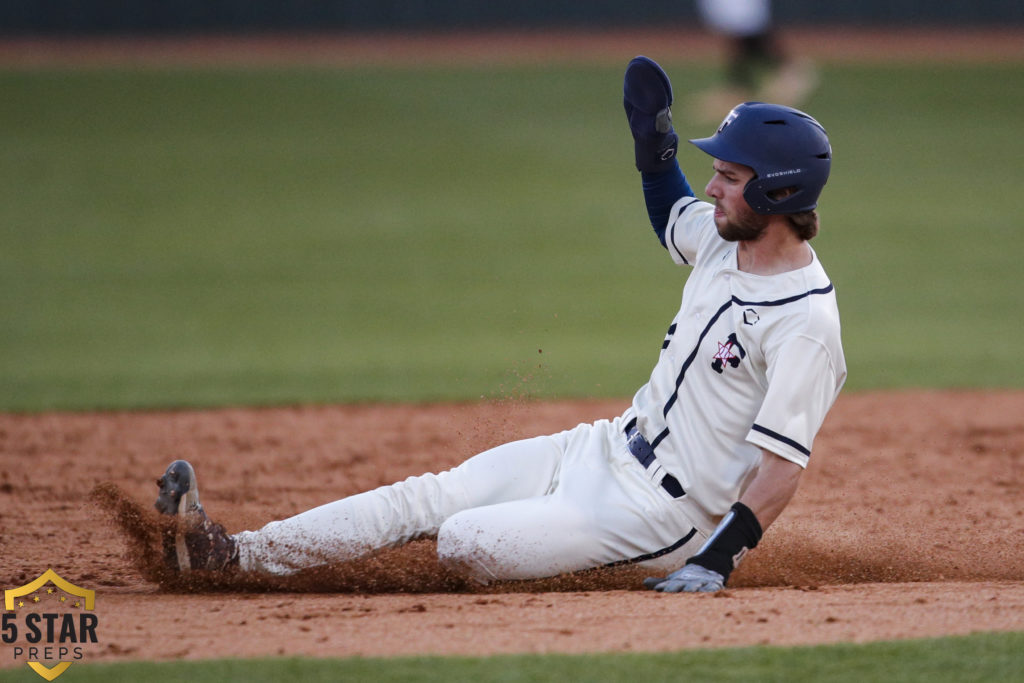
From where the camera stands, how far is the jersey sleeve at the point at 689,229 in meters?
4.44

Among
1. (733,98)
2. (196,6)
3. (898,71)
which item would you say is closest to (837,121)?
(733,98)

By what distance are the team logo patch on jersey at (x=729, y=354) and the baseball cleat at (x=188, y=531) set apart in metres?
1.75

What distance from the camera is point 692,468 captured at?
408cm

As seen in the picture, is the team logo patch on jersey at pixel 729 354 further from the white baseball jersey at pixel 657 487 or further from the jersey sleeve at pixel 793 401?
the jersey sleeve at pixel 793 401

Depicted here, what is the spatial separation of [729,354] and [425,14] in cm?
2357

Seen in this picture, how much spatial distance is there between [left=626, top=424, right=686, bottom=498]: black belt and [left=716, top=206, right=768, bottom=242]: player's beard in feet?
2.51

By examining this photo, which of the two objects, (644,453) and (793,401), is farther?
(644,453)

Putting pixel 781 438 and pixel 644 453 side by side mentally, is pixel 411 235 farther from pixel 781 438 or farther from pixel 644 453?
pixel 781 438

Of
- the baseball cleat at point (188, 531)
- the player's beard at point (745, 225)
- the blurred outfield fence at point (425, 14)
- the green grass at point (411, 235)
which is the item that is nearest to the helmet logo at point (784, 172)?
the player's beard at point (745, 225)

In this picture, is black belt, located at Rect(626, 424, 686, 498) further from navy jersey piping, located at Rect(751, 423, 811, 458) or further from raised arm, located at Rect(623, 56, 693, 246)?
raised arm, located at Rect(623, 56, 693, 246)

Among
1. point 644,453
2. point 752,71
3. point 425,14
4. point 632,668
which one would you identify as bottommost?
point 632,668

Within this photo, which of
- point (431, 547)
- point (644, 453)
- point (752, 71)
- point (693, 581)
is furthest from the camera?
point (752, 71)

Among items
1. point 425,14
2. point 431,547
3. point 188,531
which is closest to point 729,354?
point 431,547

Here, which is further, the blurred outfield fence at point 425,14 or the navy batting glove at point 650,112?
the blurred outfield fence at point 425,14
